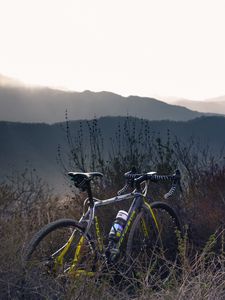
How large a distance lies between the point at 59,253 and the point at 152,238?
4.67ft

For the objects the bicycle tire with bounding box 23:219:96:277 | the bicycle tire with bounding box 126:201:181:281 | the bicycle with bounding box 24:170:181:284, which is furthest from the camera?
the bicycle tire with bounding box 126:201:181:281

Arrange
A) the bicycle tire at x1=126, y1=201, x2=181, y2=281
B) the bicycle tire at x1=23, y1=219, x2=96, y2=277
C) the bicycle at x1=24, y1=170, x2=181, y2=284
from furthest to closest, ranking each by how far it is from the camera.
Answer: the bicycle tire at x1=126, y1=201, x2=181, y2=281, the bicycle at x1=24, y1=170, x2=181, y2=284, the bicycle tire at x1=23, y1=219, x2=96, y2=277

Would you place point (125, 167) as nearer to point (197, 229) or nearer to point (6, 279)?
point (197, 229)

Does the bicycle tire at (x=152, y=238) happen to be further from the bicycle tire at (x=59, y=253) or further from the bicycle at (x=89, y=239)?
the bicycle tire at (x=59, y=253)

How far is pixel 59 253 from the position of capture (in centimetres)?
443

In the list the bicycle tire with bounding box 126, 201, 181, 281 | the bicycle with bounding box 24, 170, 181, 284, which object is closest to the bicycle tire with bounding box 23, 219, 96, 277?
the bicycle with bounding box 24, 170, 181, 284

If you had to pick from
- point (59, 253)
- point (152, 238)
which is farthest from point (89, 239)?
point (152, 238)

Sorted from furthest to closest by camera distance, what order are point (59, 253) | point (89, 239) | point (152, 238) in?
1. point (152, 238)
2. point (89, 239)
3. point (59, 253)

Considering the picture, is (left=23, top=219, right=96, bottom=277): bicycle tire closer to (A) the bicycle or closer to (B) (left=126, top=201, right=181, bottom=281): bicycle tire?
(A) the bicycle

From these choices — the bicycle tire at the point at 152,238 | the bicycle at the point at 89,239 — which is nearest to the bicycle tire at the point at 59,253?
the bicycle at the point at 89,239

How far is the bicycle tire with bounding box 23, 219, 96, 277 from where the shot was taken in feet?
13.5

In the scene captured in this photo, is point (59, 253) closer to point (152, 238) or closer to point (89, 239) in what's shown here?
point (89, 239)

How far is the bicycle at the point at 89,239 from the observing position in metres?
4.23

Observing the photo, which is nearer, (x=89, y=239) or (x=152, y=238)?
(x=89, y=239)
